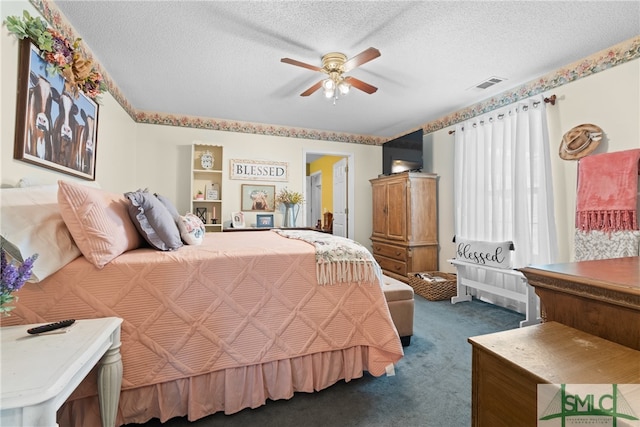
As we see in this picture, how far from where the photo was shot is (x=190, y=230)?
2.00 metres

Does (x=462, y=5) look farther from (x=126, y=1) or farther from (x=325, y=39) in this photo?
(x=126, y=1)

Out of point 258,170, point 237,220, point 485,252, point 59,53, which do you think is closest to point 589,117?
point 485,252

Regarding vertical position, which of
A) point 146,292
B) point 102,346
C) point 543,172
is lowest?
point 102,346

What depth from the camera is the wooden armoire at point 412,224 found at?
160 inches

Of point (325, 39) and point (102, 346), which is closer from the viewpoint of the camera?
point (102, 346)

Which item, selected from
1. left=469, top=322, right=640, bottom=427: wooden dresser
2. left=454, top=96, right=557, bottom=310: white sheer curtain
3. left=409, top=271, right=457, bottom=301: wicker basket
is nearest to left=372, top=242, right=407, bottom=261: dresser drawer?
left=409, top=271, right=457, bottom=301: wicker basket

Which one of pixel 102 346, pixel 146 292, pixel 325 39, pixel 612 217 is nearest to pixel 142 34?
pixel 325 39

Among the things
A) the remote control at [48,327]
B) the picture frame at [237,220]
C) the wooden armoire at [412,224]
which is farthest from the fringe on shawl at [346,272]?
the picture frame at [237,220]

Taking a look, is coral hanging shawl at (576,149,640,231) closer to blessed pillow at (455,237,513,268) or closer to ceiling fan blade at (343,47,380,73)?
blessed pillow at (455,237,513,268)

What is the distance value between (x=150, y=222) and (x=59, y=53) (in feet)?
3.95

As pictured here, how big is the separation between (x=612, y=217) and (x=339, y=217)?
3.84 meters

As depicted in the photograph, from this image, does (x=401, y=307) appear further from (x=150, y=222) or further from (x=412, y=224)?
(x=412, y=224)

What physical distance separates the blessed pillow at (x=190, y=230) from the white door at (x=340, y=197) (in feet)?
11.0

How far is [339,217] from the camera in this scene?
5.53 m
